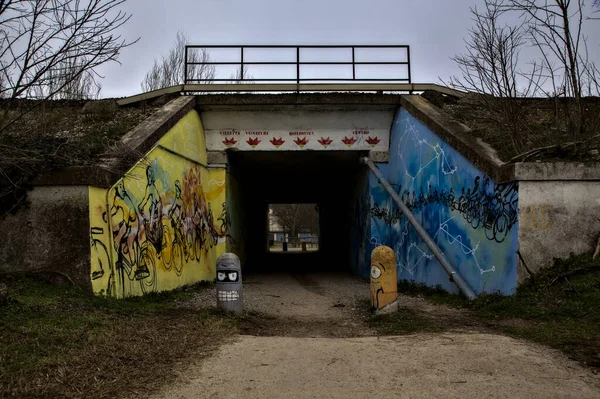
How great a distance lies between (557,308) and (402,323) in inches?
75.6

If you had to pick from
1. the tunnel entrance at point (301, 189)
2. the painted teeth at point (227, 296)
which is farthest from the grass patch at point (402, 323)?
the tunnel entrance at point (301, 189)

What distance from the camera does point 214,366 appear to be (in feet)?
15.5

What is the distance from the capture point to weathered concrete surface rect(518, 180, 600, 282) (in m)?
7.18

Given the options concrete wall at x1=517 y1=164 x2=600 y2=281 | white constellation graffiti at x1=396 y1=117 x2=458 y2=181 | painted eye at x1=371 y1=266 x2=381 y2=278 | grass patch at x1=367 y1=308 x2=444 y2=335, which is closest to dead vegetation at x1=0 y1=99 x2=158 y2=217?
painted eye at x1=371 y1=266 x2=381 y2=278

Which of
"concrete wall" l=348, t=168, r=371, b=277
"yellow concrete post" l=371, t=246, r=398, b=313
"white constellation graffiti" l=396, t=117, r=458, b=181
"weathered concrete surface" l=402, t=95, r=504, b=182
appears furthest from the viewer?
"concrete wall" l=348, t=168, r=371, b=277

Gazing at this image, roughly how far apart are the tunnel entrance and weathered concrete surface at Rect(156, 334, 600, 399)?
29.0 ft

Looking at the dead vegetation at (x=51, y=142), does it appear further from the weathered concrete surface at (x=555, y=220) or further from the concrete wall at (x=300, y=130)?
the weathered concrete surface at (x=555, y=220)

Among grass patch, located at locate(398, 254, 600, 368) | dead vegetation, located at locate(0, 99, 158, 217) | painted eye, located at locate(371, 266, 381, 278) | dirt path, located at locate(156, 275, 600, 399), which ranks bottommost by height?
dirt path, located at locate(156, 275, 600, 399)

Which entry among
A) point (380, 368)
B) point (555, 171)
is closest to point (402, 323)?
point (380, 368)

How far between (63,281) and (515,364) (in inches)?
221

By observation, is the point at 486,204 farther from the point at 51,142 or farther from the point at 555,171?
the point at 51,142

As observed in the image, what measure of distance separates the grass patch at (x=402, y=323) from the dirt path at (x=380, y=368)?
20 cm

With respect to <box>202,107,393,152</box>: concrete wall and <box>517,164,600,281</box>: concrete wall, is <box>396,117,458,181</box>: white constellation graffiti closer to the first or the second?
<box>202,107,393,152</box>: concrete wall

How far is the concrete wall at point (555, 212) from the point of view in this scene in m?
7.18
